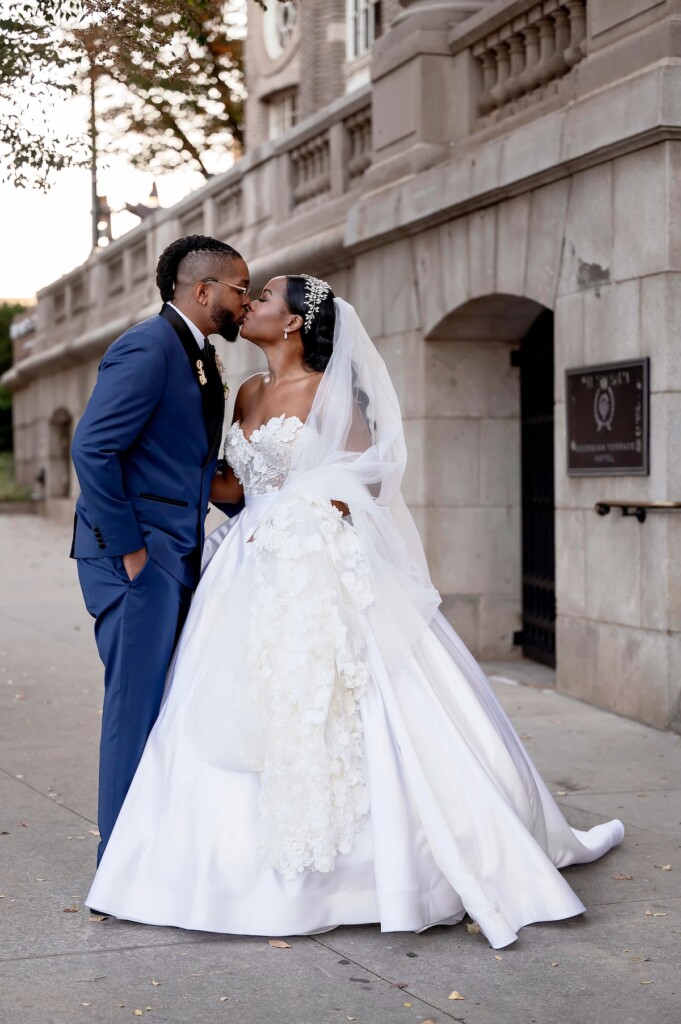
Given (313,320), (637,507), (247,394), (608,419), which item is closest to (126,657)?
(247,394)

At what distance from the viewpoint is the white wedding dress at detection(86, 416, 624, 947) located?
15.1 ft

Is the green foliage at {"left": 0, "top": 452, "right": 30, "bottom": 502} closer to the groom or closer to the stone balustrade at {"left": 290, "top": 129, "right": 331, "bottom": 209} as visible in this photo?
the stone balustrade at {"left": 290, "top": 129, "right": 331, "bottom": 209}

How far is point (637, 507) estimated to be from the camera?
8.16 meters

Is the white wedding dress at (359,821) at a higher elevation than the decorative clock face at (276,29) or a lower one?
lower

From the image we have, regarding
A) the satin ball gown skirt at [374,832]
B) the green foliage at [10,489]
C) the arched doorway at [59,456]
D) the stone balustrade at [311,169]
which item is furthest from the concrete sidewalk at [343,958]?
the green foliage at [10,489]

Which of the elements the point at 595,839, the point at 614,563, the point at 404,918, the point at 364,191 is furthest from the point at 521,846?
the point at 364,191

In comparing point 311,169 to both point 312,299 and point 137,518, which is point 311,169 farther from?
point 137,518

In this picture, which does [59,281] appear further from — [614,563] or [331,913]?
[331,913]

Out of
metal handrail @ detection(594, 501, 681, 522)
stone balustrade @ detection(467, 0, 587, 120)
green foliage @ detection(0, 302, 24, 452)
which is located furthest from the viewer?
green foliage @ detection(0, 302, 24, 452)

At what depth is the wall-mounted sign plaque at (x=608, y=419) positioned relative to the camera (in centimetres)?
819

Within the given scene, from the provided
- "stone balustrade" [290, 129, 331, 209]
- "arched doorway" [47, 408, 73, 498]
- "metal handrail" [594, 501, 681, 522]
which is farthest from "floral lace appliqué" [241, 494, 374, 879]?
"arched doorway" [47, 408, 73, 498]

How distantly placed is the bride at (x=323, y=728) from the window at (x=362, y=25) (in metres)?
16.9

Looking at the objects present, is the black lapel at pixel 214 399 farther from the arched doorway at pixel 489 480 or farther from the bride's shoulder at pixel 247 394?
the arched doorway at pixel 489 480

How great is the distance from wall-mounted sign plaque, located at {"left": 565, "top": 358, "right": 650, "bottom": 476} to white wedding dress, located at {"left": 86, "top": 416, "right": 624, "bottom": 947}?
140 inches
